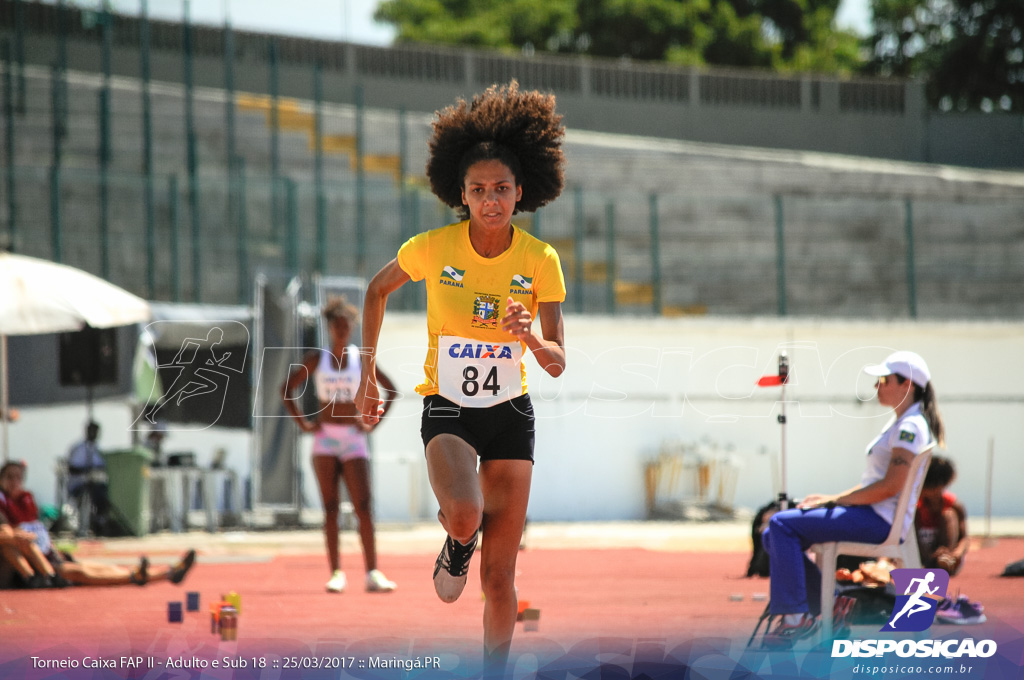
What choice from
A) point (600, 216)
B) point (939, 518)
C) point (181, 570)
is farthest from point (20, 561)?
point (600, 216)

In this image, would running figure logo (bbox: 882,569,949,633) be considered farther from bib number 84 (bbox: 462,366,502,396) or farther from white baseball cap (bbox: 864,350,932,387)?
bib number 84 (bbox: 462,366,502,396)

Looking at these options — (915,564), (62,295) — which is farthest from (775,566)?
(62,295)

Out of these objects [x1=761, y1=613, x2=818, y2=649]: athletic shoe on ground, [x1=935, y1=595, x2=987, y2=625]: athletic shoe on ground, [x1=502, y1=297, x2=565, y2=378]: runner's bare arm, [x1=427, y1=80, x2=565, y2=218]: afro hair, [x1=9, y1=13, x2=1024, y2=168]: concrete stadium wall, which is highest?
[x1=9, y1=13, x2=1024, y2=168]: concrete stadium wall

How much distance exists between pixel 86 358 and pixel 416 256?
9.47 metres

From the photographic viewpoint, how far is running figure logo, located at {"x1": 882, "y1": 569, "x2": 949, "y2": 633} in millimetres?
6078

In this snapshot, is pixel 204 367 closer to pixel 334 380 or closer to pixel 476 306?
pixel 334 380

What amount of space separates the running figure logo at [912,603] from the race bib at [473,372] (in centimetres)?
236

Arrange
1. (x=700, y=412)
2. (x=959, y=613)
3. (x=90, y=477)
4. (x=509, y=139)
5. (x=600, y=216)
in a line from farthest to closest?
(x=600, y=216) < (x=700, y=412) < (x=90, y=477) < (x=959, y=613) < (x=509, y=139)

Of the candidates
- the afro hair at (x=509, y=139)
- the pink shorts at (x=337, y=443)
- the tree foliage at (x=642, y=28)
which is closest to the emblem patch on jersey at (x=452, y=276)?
the afro hair at (x=509, y=139)

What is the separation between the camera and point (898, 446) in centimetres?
627

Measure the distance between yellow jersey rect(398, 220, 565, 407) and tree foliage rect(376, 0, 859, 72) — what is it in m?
32.4

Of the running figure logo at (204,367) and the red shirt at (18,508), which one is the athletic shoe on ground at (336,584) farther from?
the running figure logo at (204,367)

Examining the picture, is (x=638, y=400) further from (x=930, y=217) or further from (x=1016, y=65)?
(x=1016, y=65)

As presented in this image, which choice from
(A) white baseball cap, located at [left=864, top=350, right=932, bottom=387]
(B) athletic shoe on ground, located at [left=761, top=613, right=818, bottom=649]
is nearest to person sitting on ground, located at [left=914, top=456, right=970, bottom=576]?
(A) white baseball cap, located at [left=864, top=350, right=932, bottom=387]
